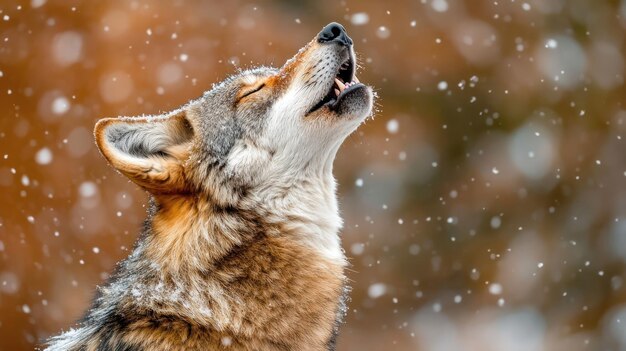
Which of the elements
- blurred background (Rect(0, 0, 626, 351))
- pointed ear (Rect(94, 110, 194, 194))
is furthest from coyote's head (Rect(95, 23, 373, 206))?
blurred background (Rect(0, 0, 626, 351))

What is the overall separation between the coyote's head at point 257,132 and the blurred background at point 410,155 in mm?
3550

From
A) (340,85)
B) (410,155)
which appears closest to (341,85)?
(340,85)

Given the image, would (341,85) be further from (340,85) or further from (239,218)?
(239,218)

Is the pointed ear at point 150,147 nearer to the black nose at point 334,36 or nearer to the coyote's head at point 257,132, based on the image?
the coyote's head at point 257,132

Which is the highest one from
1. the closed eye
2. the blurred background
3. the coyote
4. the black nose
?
the blurred background

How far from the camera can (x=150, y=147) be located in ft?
11.5

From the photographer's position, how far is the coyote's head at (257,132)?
11.2 ft

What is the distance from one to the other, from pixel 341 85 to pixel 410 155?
3.98 meters

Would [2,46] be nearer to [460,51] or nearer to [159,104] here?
[159,104]

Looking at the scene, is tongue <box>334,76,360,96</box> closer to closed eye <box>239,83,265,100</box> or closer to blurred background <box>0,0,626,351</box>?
closed eye <box>239,83,265,100</box>

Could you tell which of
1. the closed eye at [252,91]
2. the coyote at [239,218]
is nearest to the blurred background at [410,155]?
the closed eye at [252,91]

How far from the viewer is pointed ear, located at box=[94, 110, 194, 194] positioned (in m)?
3.25

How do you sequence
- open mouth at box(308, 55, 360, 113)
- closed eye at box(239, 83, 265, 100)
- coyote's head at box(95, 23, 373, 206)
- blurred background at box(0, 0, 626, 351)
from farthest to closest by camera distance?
blurred background at box(0, 0, 626, 351)
closed eye at box(239, 83, 265, 100)
open mouth at box(308, 55, 360, 113)
coyote's head at box(95, 23, 373, 206)

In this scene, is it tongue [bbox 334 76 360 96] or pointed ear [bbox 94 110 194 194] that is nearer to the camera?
pointed ear [bbox 94 110 194 194]
